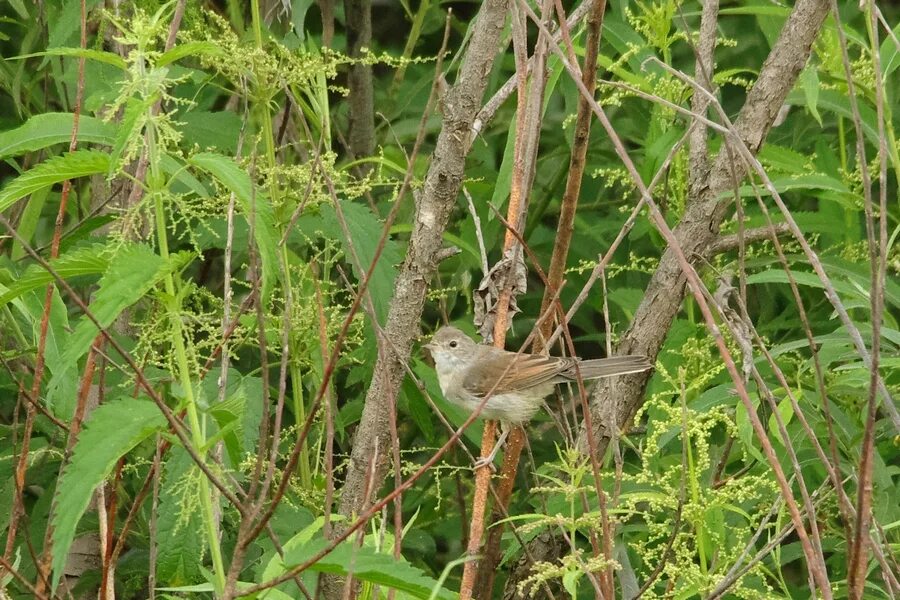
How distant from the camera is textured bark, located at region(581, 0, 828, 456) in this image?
3.81m

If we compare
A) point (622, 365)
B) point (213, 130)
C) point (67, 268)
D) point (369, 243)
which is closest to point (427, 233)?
point (369, 243)

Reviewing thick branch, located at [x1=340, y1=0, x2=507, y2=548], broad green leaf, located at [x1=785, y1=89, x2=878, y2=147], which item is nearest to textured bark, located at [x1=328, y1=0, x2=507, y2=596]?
thick branch, located at [x1=340, y1=0, x2=507, y2=548]

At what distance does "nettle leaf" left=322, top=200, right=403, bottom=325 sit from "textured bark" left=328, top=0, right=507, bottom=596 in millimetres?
123

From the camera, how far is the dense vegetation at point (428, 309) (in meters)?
2.36

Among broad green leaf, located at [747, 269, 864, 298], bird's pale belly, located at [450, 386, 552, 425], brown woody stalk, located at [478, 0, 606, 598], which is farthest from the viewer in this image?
bird's pale belly, located at [450, 386, 552, 425]

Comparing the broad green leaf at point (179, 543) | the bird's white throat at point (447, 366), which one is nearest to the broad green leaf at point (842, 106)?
the bird's white throat at point (447, 366)

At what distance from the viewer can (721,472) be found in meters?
3.54

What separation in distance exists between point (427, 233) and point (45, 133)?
4.01ft

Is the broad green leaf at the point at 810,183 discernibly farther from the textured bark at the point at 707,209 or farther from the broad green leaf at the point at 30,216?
the broad green leaf at the point at 30,216

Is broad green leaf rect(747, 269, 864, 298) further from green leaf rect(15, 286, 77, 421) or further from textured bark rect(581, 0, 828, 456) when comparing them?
green leaf rect(15, 286, 77, 421)

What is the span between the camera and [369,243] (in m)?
3.66

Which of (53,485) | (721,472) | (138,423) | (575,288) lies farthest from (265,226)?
(575,288)

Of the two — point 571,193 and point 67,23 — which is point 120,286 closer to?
point 571,193

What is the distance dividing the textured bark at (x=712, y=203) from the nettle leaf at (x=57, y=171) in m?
1.97
